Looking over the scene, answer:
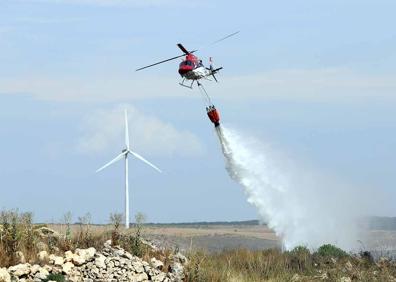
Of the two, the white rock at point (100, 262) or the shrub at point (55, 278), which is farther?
the white rock at point (100, 262)

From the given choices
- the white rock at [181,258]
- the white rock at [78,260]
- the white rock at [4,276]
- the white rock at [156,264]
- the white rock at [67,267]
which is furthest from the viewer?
the white rock at [181,258]

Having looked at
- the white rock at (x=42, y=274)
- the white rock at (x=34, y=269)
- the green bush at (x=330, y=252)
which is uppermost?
the green bush at (x=330, y=252)

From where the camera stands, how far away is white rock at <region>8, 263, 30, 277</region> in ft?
94.6

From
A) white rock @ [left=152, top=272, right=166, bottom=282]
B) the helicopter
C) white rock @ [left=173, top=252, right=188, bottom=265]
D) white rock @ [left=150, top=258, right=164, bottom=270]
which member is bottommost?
white rock @ [left=152, top=272, right=166, bottom=282]

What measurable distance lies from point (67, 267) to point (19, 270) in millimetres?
1747

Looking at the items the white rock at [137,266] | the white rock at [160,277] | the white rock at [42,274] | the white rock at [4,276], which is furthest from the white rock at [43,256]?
the white rock at [160,277]

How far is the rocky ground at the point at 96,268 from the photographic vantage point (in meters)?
29.0

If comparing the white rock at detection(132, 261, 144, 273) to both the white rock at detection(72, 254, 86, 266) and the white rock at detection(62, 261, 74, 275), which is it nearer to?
the white rock at detection(72, 254, 86, 266)

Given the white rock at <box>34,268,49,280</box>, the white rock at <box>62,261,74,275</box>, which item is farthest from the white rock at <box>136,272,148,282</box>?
the white rock at <box>34,268,49,280</box>

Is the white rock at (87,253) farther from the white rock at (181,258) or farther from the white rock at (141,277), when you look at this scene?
the white rock at (181,258)

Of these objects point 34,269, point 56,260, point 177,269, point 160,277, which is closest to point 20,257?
point 56,260

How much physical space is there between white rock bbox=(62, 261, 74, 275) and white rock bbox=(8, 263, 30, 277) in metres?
1.31

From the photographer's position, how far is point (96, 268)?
30703 millimetres

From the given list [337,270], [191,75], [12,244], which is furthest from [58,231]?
[191,75]
